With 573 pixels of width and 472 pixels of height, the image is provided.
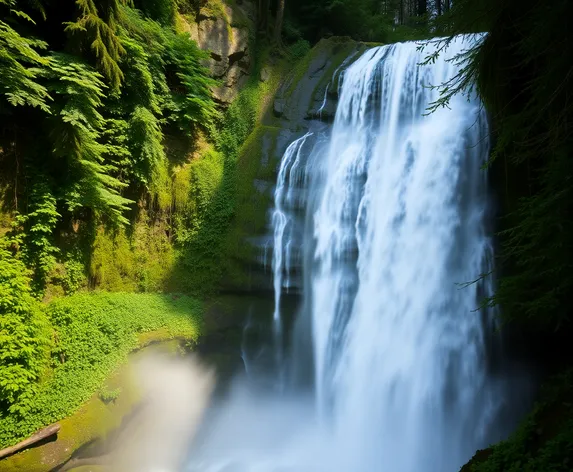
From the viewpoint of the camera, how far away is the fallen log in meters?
5.86

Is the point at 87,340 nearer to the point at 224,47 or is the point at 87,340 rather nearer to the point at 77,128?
the point at 77,128

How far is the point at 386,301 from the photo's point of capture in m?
8.01

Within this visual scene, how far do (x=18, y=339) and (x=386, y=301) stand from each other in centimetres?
685

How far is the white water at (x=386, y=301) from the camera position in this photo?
689 centimetres

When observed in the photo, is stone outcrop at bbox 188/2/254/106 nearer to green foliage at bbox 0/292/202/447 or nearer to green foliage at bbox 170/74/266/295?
green foliage at bbox 170/74/266/295

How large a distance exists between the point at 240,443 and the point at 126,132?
286 inches

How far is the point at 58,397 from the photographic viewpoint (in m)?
6.65

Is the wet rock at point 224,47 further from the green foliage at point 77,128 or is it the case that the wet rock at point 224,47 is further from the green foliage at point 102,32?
the green foliage at point 77,128

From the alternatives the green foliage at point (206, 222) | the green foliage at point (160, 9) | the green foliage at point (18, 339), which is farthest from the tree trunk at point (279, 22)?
the green foliage at point (18, 339)

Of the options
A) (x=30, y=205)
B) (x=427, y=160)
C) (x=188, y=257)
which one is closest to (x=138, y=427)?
(x=188, y=257)

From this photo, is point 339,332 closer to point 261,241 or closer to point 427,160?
point 261,241

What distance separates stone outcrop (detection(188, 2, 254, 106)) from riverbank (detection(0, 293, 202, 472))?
7.25m

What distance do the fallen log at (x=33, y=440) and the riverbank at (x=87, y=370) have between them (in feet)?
0.29

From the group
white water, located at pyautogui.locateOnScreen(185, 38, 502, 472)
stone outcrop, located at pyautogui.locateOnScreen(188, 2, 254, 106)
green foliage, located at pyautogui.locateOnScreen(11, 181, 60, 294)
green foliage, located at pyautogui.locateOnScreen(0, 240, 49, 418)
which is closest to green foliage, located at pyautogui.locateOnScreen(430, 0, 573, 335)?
white water, located at pyautogui.locateOnScreen(185, 38, 502, 472)
